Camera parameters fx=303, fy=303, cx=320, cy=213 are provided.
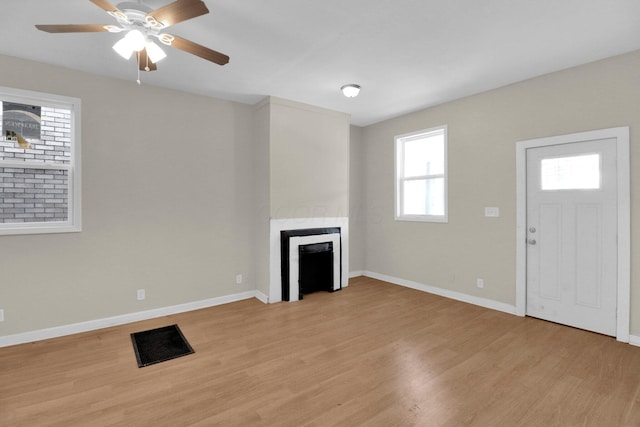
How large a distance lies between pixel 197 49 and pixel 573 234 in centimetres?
397

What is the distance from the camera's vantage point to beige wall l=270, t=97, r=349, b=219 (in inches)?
161

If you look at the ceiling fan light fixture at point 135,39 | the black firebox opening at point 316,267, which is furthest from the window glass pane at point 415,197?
the ceiling fan light fixture at point 135,39

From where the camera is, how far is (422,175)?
15.6ft

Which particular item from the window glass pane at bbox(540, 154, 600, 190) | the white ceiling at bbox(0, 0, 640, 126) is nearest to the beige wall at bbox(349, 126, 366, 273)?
the white ceiling at bbox(0, 0, 640, 126)

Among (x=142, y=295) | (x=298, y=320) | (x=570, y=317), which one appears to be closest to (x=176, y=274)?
(x=142, y=295)

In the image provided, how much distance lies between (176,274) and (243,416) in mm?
2347

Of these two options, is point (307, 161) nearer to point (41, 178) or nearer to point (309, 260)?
point (309, 260)

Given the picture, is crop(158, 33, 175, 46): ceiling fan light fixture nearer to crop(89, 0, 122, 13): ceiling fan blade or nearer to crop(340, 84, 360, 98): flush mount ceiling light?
crop(89, 0, 122, 13): ceiling fan blade

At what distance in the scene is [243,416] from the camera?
1.91m

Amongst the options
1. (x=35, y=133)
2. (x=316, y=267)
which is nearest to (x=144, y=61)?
(x=35, y=133)

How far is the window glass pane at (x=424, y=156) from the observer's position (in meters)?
4.54

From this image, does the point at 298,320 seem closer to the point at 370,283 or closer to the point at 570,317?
the point at 370,283

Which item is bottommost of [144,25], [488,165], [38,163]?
[38,163]

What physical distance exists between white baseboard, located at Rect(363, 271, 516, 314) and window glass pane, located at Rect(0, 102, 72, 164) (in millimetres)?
4624
